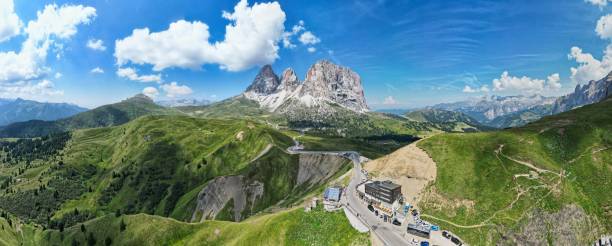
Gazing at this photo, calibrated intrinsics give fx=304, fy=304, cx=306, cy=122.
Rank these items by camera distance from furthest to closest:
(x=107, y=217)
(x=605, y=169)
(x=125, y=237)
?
(x=107, y=217)
(x=125, y=237)
(x=605, y=169)

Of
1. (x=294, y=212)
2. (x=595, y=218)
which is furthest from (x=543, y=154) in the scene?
(x=294, y=212)

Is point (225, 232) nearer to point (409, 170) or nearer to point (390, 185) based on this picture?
point (390, 185)

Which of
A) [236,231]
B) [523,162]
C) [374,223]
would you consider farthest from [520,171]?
[236,231]

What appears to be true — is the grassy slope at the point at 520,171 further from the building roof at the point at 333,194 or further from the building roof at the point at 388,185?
the building roof at the point at 333,194

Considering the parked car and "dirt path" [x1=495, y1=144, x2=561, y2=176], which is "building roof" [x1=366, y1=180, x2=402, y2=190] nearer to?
the parked car

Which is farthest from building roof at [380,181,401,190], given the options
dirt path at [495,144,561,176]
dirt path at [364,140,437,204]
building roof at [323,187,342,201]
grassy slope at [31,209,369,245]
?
dirt path at [495,144,561,176]

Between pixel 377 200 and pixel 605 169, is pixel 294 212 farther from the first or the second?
pixel 605 169
